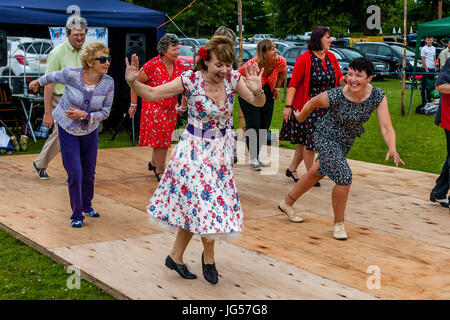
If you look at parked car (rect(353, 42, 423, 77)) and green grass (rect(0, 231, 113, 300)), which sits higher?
parked car (rect(353, 42, 423, 77))

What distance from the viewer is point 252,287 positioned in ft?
14.9

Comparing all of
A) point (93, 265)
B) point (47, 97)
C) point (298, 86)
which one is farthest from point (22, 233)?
point (298, 86)

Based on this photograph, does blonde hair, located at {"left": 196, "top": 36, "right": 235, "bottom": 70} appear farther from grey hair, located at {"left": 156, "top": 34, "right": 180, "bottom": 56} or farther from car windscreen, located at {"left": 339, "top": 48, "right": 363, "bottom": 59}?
car windscreen, located at {"left": 339, "top": 48, "right": 363, "bottom": 59}

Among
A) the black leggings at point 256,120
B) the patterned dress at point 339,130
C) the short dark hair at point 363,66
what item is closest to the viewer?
the short dark hair at point 363,66

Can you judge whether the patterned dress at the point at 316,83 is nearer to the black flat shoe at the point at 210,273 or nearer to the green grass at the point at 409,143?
the green grass at the point at 409,143

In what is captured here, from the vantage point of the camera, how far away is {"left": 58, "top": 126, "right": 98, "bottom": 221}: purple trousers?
607 centimetres

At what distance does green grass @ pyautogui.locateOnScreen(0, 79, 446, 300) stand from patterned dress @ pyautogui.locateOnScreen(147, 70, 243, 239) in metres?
0.77

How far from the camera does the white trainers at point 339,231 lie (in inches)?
230

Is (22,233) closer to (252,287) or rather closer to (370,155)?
(252,287)

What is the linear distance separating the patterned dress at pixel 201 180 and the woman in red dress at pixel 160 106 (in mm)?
3353

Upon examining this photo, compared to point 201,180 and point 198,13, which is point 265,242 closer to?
point 201,180

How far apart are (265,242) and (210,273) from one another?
119 centimetres

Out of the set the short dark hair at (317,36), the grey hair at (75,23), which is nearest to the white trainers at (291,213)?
the short dark hair at (317,36)

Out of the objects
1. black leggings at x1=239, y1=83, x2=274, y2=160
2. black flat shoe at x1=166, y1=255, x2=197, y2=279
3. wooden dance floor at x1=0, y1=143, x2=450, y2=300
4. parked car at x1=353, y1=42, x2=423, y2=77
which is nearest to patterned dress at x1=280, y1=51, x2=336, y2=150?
wooden dance floor at x1=0, y1=143, x2=450, y2=300
